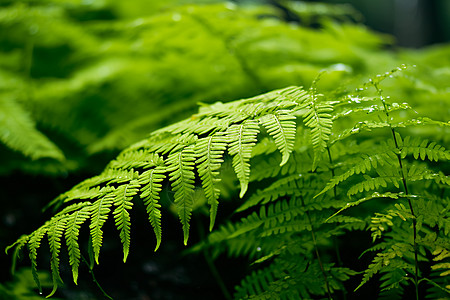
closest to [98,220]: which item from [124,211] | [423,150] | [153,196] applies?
Answer: [124,211]

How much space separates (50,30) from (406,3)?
1449cm

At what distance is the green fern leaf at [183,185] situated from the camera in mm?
1014

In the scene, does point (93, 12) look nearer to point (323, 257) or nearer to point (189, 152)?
point (189, 152)

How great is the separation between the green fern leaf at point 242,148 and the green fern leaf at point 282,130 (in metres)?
0.05

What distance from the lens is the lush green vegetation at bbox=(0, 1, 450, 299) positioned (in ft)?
3.58

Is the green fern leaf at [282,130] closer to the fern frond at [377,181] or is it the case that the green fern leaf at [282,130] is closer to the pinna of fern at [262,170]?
the pinna of fern at [262,170]

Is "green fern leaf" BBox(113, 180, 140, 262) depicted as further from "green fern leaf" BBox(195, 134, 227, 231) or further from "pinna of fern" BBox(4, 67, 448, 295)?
"green fern leaf" BBox(195, 134, 227, 231)

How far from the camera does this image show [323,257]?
150 cm

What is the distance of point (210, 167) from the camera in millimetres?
1029

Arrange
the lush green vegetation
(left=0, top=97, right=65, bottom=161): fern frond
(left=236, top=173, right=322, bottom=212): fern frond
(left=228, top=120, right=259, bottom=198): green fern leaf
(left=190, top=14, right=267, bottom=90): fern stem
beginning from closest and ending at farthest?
1. (left=228, top=120, right=259, bottom=198): green fern leaf
2. the lush green vegetation
3. (left=236, top=173, right=322, bottom=212): fern frond
4. (left=0, top=97, right=65, bottom=161): fern frond
5. (left=190, top=14, right=267, bottom=90): fern stem

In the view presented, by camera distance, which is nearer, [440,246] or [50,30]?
[440,246]

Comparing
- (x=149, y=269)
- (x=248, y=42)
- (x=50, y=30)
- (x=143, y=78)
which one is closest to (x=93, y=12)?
(x=50, y=30)

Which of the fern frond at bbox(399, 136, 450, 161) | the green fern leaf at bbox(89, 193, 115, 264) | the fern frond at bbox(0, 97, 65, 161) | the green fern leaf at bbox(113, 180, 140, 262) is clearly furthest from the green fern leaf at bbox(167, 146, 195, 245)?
the fern frond at bbox(0, 97, 65, 161)

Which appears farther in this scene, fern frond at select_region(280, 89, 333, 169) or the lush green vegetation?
the lush green vegetation
